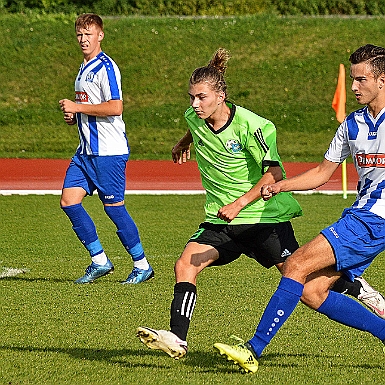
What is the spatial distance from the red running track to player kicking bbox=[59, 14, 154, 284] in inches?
283

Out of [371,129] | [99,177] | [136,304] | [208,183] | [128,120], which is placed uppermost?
[371,129]

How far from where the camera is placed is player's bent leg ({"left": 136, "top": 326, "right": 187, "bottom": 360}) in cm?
485

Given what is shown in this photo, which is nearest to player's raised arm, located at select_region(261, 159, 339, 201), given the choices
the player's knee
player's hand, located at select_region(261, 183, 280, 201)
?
player's hand, located at select_region(261, 183, 280, 201)

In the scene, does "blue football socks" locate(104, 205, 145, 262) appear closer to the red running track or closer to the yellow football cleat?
the yellow football cleat

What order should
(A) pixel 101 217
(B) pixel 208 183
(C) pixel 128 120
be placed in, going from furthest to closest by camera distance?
(C) pixel 128 120 → (A) pixel 101 217 → (B) pixel 208 183

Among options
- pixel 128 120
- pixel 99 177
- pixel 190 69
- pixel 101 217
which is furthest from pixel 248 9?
pixel 99 177

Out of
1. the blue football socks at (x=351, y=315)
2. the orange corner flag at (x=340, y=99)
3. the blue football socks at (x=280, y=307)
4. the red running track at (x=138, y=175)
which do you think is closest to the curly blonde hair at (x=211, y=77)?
the blue football socks at (x=280, y=307)

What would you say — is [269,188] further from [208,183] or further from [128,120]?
[128,120]

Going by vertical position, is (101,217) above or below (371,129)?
below

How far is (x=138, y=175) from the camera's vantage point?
55.7 feet

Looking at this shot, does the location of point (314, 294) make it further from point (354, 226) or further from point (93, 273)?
point (93, 273)

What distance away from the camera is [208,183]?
5.59m

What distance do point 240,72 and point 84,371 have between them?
2132 centimetres

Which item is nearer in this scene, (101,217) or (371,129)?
(371,129)
